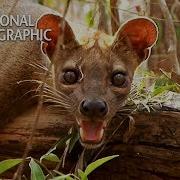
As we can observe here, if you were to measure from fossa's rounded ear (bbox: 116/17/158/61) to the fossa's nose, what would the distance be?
55 cm

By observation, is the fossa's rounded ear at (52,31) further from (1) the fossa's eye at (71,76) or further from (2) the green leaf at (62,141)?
(2) the green leaf at (62,141)

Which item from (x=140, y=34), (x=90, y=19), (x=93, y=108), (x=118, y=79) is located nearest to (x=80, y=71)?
(x=118, y=79)

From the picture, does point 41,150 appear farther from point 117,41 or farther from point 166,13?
point 166,13

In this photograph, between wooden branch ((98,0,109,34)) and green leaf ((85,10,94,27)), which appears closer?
green leaf ((85,10,94,27))

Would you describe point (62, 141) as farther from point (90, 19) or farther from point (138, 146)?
point (90, 19)

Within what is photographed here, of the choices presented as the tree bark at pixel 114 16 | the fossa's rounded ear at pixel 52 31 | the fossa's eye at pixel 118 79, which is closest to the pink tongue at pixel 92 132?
the fossa's eye at pixel 118 79

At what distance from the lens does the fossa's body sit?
9.62 feet

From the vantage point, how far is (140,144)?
322 centimetres

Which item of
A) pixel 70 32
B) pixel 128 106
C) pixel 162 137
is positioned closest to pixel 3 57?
pixel 70 32

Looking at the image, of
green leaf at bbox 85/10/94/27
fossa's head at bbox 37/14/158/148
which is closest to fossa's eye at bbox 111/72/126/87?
fossa's head at bbox 37/14/158/148

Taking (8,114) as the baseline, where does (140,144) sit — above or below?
below

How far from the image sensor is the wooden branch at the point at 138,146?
317cm

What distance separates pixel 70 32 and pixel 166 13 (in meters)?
1.29

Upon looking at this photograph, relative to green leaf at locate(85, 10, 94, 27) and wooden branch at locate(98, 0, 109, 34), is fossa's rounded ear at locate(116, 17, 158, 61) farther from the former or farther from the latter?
wooden branch at locate(98, 0, 109, 34)
